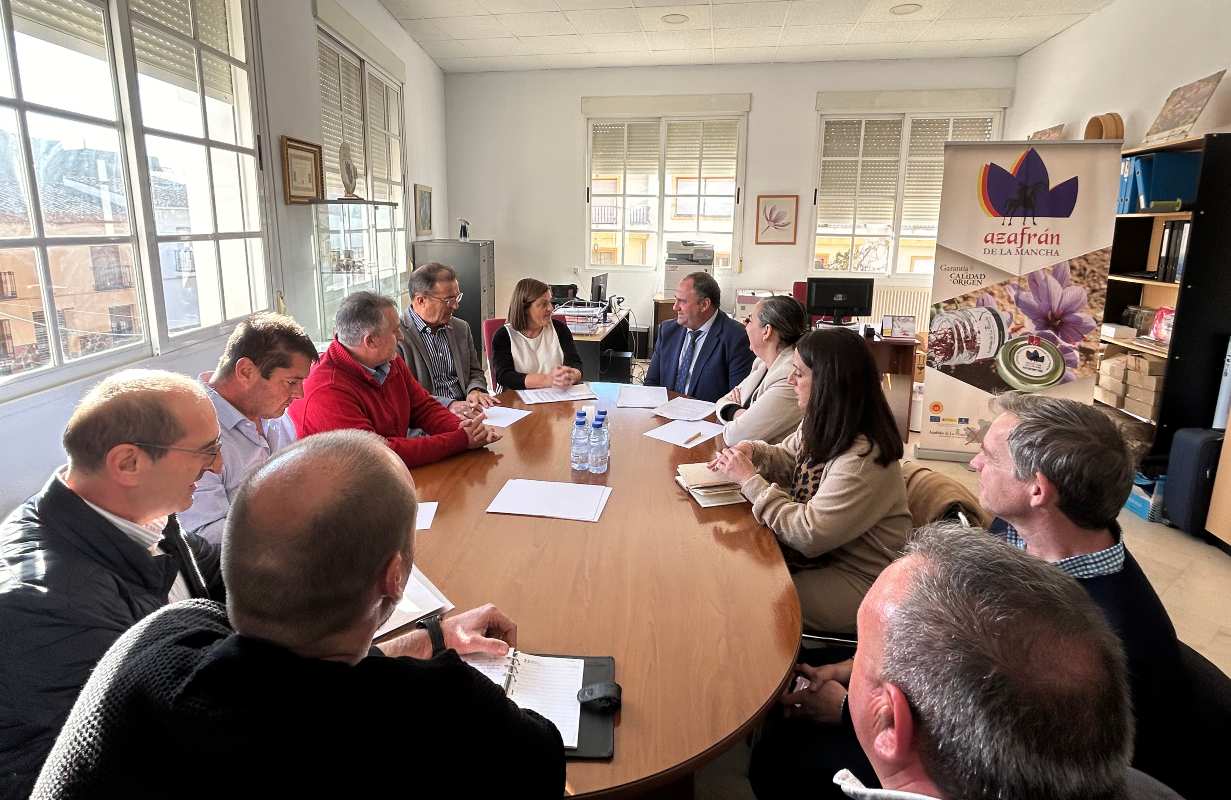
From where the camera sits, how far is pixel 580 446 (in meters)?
2.26

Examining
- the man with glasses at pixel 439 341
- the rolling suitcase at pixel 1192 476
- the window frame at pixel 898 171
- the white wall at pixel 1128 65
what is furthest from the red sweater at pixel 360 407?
the window frame at pixel 898 171

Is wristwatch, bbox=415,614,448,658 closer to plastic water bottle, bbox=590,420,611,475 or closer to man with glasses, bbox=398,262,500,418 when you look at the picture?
plastic water bottle, bbox=590,420,611,475

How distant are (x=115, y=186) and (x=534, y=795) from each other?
308 cm

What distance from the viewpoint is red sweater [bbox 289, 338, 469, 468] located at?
7.35 ft

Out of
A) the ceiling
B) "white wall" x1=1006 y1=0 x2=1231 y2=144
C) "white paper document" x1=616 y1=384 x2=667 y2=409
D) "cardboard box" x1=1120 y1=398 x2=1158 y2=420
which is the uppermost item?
the ceiling

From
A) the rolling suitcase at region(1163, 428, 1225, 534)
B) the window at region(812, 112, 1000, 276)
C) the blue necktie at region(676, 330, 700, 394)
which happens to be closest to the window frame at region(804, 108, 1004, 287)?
the window at region(812, 112, 1000, 276)

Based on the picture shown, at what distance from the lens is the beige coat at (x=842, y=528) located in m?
1.77

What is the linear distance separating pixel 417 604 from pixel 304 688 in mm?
714

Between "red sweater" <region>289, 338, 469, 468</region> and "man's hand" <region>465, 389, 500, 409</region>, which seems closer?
"red sweater" <region>289, 338, 469, 468</region>

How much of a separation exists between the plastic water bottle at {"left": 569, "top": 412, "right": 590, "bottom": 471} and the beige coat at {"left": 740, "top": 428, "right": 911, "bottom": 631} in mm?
604

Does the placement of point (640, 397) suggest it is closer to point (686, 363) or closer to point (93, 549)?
point (686, 363)

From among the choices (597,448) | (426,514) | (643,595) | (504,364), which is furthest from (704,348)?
(643,595)

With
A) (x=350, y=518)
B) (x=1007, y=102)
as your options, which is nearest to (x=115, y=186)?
(x=350, y=518)

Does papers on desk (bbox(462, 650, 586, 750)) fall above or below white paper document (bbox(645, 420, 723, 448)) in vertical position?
below
